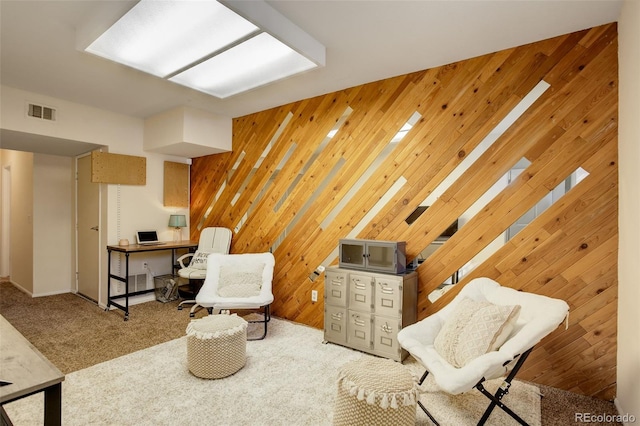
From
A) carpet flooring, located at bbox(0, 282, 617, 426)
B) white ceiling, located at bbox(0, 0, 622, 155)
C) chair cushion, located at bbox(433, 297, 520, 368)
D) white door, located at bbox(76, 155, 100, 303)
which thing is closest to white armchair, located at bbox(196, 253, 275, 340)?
carpet flooring, located at bbox(0, 282, 617, 426)

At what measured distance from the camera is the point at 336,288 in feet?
10.2

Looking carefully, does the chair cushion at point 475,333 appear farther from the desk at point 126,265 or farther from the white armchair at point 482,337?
the desk at point 126,265

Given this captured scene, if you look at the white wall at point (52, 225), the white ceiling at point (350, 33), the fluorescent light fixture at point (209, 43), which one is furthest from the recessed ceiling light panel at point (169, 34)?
the white wall at point (52, 225)

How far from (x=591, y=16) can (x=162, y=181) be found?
5.08m

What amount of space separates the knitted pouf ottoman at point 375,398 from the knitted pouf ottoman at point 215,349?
104 cm

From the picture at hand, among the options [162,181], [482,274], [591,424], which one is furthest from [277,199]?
[591,424]

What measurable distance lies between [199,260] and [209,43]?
2967mm

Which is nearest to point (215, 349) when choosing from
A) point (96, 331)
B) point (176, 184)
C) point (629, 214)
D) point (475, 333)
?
point (475, 333)

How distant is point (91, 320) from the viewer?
151 inches

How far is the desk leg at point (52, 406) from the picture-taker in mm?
1324

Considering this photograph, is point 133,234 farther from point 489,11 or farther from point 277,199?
point 489,11

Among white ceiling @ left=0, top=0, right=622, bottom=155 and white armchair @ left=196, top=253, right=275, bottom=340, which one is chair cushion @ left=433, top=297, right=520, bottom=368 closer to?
white armchair @ left=196, top=253, right=275, bottom=340

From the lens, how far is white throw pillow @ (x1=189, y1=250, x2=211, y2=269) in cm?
439

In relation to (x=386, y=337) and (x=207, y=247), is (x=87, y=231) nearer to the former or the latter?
(x=207, y=247)
